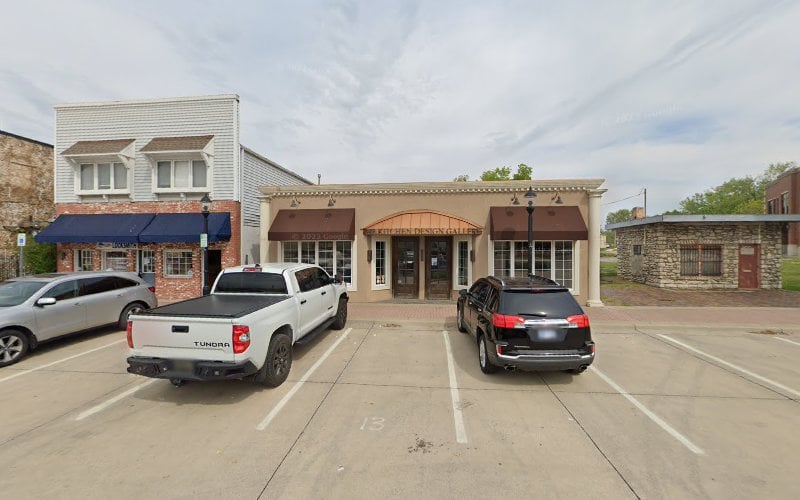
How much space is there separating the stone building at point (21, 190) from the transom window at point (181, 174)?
7.23 metres

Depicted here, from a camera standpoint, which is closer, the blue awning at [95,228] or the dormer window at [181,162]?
the blue awning at [95,228]

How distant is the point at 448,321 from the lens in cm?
987

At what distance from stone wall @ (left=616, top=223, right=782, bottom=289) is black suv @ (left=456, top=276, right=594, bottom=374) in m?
15.4

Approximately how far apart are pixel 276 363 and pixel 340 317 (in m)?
3.63

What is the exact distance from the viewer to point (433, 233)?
1206 centimetres

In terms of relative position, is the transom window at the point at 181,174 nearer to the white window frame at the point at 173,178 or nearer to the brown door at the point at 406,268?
the white window frame at the point at 173,178

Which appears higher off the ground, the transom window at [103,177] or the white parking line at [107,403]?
the transom window at [103,177]

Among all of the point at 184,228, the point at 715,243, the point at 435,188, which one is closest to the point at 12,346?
the point at 184,228

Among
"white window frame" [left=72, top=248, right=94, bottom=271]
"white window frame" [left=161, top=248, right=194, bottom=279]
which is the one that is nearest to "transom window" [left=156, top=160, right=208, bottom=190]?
"white window frame" [left=161, top=248, right=194, bottom=279]

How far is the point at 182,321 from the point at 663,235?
20.8m

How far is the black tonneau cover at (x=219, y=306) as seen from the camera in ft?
16.1

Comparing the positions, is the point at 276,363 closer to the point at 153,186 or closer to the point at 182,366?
the point at 182,366

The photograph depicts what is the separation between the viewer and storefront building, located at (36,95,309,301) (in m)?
13.6

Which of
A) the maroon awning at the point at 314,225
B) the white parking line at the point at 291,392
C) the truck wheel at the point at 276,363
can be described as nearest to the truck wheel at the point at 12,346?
the truck wheel at the point at 276,363
